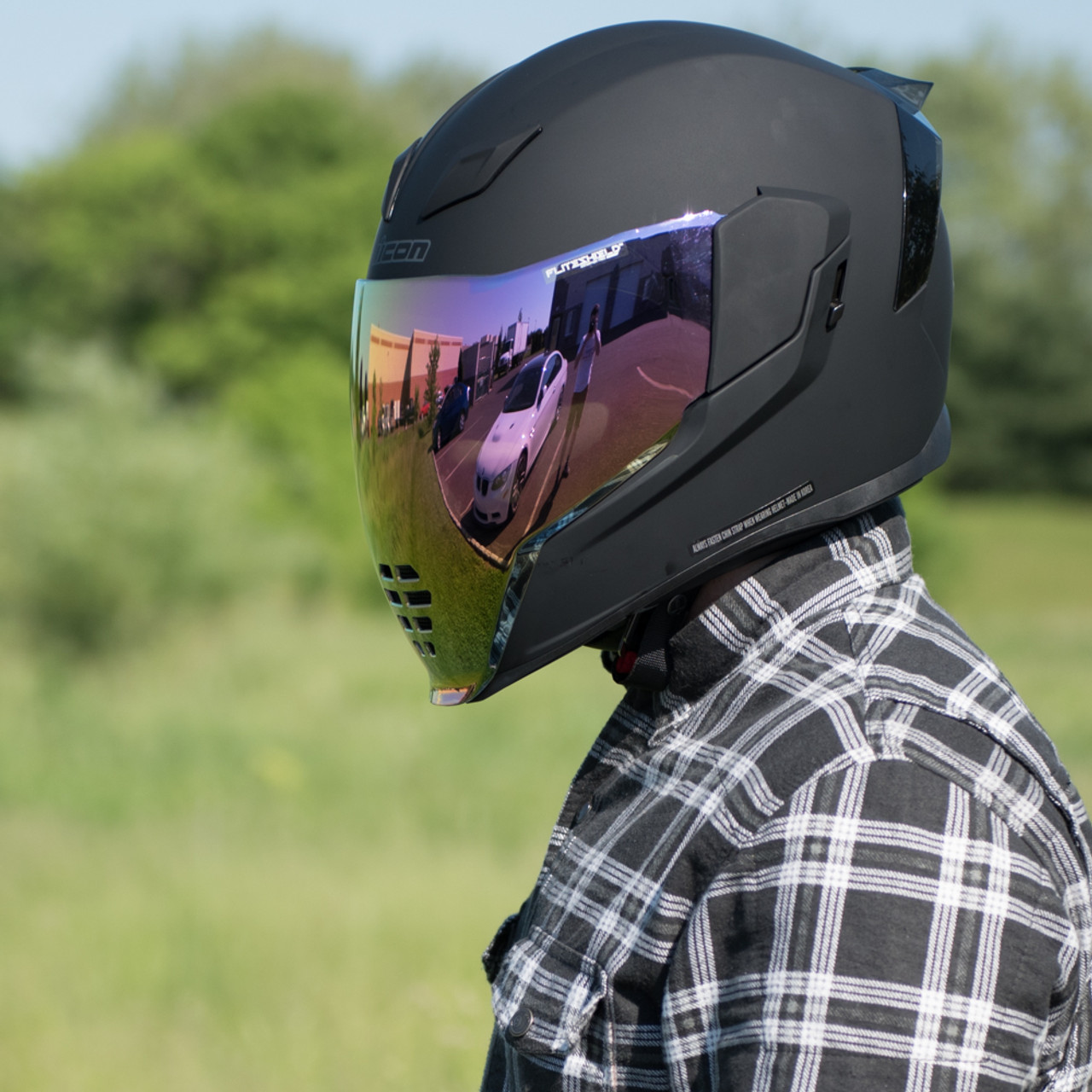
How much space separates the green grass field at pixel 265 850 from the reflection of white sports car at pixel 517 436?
2882mm

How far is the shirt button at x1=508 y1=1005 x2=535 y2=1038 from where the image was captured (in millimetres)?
1046

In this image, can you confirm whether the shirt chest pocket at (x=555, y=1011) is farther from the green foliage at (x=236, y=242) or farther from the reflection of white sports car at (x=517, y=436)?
the green foliage at (x=236, y=242)

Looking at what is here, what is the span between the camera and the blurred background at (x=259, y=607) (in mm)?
4473

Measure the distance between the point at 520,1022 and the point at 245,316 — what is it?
2591 cm

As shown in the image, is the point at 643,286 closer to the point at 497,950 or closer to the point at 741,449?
the point at 741,449

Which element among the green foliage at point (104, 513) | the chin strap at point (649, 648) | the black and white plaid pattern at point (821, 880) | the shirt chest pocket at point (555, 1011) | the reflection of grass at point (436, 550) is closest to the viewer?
the black and white plaid pattern at point (821, 880)

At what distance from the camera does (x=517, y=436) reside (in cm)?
119

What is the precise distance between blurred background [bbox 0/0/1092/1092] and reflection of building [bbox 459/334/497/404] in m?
2.95

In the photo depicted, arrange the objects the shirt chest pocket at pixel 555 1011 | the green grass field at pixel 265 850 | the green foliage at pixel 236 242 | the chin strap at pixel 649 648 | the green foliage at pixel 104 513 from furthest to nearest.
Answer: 1. the green foliage at pixel 236 242
2. the green foliage at pixel 104 513
3. the green grass field at pixel 265 850
4. the chin strap at pixel 649 648
5. the shirt chest pocket at pixel 555 1011

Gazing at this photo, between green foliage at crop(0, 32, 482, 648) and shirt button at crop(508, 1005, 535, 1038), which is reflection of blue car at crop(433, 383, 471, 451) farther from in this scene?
green foliage at crop(0, 32, 482, 648)

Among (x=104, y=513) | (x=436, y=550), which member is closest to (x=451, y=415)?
(x=436, y=550)

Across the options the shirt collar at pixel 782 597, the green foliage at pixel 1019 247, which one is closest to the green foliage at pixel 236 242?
the green foliage at pixel 1019 247

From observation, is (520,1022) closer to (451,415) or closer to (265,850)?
(451,415)

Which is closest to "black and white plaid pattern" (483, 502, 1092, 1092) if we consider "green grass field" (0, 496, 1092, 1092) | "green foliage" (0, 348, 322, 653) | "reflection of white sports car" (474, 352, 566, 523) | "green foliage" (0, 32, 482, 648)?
"reflection of white sports car" (474, 352, 566, 523)
